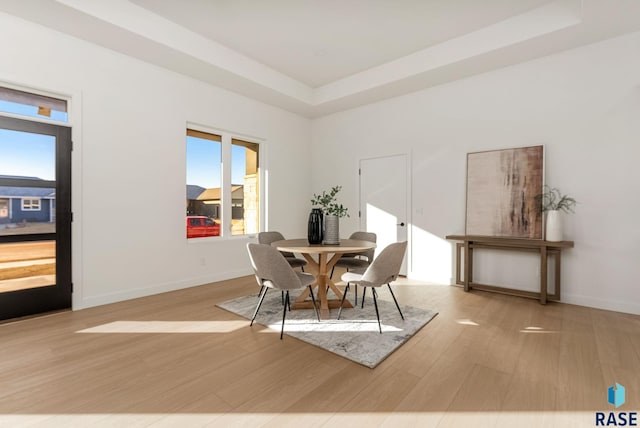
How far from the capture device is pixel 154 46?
3645 millimetres

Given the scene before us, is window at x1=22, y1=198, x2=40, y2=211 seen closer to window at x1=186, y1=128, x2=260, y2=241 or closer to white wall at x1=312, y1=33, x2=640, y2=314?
window at x1=186, y1=128, x2=260, y2=241

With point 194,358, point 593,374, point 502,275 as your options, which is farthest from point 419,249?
point 194,358

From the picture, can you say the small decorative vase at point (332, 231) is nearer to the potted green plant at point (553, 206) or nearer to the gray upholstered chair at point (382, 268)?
the gray upholstered chair at point (382, 268)

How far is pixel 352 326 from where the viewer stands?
2934 millimetres

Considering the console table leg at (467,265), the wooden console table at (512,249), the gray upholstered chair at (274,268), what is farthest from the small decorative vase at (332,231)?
the console table leg at (467,265)

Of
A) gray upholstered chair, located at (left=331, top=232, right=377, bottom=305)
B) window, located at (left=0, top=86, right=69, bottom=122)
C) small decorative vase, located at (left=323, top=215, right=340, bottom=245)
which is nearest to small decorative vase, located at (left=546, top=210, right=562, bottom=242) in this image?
gray upholstered chair, located at (left=331, top=232, right=377, bottom=305)

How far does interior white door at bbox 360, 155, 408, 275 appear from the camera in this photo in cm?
519

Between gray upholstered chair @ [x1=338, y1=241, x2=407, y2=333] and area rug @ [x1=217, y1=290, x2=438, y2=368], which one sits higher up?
gray upholstered chair @ [x1=338, y1=241, x2=407, y2=333]

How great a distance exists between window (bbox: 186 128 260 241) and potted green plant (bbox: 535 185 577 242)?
438cm

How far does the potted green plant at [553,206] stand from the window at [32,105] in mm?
5807

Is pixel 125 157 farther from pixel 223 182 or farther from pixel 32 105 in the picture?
pixel 223 182

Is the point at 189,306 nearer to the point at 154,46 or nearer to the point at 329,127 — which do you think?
the point at 154,46

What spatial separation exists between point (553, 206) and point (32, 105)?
613 centimetres

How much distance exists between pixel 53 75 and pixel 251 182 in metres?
2.96
